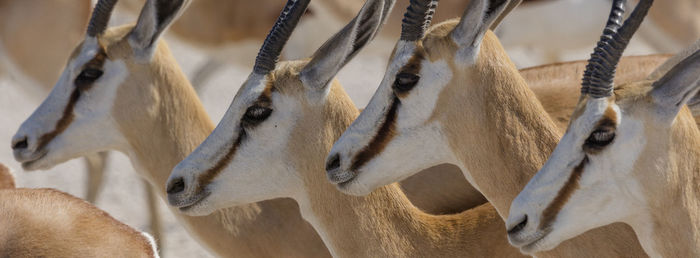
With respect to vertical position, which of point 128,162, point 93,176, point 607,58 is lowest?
point 128,162

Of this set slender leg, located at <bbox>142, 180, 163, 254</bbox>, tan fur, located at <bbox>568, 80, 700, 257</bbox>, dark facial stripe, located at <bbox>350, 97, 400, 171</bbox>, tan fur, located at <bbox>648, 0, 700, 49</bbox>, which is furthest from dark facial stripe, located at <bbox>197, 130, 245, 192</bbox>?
tan fur, located at <bbox>648, 0, 700, 49</bbox>

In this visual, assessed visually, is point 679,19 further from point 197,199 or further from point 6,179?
point 6,179

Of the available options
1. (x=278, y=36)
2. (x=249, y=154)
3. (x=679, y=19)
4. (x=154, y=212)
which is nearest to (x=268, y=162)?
(x=249, y=154)

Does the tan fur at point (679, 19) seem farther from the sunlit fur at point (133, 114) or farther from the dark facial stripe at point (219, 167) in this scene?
the dark facial stripe at point (219, 167)

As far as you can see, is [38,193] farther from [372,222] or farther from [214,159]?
[372,222]

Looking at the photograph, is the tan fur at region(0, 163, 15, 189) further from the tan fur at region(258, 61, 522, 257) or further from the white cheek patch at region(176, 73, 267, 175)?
the tan fur at region(258, 61, 522, 257)

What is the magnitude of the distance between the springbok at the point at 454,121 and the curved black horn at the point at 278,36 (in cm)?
33

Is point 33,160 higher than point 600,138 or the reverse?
the reverse

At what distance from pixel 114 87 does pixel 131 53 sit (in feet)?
0.42

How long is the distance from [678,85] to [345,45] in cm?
89

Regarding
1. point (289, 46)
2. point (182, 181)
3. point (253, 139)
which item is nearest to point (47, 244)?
point (182, 181)

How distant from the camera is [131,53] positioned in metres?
3.49

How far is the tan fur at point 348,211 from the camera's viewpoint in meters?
2.80

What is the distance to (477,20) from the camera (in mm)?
2613
